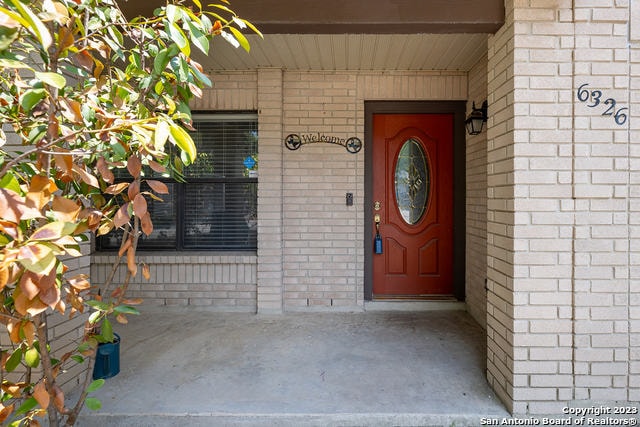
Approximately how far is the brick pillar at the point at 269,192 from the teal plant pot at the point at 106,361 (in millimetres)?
1686

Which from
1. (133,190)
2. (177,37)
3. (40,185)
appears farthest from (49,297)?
(177,37)

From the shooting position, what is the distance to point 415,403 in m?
2.37

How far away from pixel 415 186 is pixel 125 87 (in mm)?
3587

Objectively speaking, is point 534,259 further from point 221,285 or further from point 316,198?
point 221,285

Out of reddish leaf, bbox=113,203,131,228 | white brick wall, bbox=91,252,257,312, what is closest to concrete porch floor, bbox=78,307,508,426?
white brick wall, bbox=91,252,257,312

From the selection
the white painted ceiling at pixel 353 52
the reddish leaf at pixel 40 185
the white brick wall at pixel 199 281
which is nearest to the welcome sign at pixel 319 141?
the white painted ceiling at pixel 353 52

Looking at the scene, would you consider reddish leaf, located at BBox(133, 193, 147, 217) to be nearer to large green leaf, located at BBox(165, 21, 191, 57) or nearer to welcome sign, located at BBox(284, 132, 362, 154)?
large green leaf, located at BBox(165, 21, 191, 57)

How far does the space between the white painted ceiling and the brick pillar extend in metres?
0.34

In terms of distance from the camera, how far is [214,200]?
439cm

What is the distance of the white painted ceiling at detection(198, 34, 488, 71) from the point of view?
11.3ft

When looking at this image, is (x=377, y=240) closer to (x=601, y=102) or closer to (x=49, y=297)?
(x=601, y=102)

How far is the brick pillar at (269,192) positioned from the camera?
13.7 feet

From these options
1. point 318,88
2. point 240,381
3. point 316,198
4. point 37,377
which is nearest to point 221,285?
point 316,198

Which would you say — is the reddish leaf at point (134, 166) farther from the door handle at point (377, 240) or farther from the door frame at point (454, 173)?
the door handle at point (377, 240)
